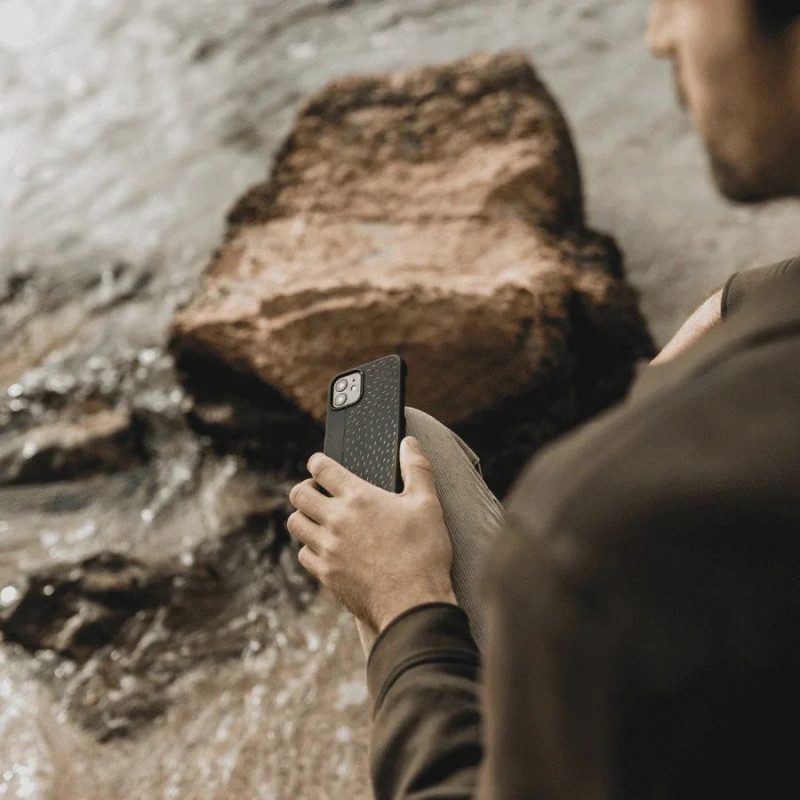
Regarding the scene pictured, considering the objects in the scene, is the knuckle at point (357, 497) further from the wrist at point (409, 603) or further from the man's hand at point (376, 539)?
the wrist at point (409, 603)

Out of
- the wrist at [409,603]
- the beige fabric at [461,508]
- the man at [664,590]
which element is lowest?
the beige fabric at [461,508]

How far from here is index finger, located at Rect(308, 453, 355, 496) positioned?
1.04 m

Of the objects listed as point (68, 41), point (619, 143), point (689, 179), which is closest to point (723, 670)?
point (689, 179)

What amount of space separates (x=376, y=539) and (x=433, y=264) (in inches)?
48.5

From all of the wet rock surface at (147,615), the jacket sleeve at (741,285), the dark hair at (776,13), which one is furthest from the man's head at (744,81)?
the wet rock surface at (147,615)

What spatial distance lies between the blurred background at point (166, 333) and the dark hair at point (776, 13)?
4.49 feet

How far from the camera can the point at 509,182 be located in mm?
2256

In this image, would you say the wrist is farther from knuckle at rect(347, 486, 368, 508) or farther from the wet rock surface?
the wet rock surface

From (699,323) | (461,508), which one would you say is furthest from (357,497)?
(699,323)

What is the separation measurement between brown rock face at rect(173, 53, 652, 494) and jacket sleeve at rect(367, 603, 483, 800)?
3.74 ft

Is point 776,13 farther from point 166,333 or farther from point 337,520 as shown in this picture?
point 166,333

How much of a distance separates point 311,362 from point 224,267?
21.1 inches

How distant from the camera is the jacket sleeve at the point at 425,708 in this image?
690 mm

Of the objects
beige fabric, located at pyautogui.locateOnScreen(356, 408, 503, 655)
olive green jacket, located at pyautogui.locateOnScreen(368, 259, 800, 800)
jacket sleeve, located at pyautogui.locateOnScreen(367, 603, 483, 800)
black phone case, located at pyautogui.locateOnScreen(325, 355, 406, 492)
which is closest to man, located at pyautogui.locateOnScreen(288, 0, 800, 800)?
olive green jacket, located at pyautogui.locateOnScreen(368, 259, 800, 800)
